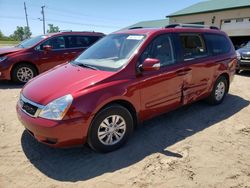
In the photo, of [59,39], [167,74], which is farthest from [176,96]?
[59,39]

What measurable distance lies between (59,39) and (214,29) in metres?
5.08

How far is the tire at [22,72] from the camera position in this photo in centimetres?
760

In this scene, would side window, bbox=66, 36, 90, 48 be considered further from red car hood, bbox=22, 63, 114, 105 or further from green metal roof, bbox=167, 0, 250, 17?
green metal roof, bbox=167, 0, 250, 17

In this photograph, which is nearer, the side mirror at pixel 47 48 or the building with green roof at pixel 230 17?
the side mirror at pixel 47 48

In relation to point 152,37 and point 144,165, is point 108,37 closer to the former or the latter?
point 152,37

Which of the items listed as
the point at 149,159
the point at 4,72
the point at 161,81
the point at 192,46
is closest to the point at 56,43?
the point at 4,72

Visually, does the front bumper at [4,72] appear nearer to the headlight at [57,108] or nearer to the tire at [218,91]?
the headlight at [57,108]

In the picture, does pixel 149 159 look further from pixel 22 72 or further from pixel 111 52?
pixel 22 72

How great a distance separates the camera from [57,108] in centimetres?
312

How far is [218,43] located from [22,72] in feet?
18.9

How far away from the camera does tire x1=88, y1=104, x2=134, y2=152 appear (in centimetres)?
335

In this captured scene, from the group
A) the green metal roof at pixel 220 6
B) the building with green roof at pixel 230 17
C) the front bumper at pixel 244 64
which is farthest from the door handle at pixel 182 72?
the green metal roof at pixel 220 6

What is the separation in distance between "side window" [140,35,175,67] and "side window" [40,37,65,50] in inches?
198

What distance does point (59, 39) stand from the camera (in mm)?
8367
